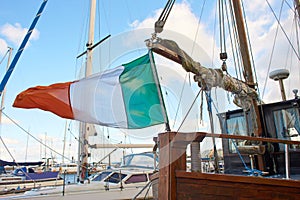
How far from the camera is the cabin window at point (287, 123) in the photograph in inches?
219

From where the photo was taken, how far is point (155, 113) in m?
5.02

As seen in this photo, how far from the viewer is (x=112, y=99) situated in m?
5.36

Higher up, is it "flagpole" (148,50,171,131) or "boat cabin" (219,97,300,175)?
"flagpole" (148,50,171,131)

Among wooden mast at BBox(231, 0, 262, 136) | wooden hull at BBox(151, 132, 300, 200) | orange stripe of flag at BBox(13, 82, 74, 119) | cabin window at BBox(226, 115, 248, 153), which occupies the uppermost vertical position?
wooden mast at BBox(231, 0, 262, 136)

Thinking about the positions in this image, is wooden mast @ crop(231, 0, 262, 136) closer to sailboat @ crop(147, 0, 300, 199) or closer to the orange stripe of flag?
sailboat @ crop(147, 0, 300, 199)

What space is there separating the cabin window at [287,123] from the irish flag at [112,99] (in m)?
2.92

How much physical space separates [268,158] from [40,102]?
4.98 metres

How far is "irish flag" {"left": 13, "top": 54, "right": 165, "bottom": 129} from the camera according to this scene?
5.08 meters

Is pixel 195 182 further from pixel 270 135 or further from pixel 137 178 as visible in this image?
pixel 137 178

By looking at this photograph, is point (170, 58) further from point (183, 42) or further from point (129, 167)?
point (129, 167)

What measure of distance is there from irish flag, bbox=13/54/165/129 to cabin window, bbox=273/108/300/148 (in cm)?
292

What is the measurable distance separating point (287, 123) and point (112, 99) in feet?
13.2

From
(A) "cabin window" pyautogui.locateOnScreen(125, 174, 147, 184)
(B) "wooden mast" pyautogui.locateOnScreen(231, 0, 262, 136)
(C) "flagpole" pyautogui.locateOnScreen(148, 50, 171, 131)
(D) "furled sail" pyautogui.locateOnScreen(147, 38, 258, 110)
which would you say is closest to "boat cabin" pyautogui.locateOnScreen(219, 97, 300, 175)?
(B) "wooden mast" pyautogui.locateOnScreen(231, 0, 262, 136)

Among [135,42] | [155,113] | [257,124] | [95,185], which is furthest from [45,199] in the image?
[257,124]
